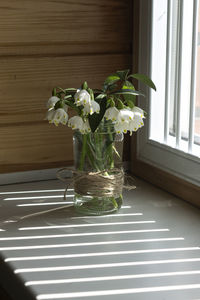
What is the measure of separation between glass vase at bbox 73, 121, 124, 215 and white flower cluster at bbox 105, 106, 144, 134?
0.07 m

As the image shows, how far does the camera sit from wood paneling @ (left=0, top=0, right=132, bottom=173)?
1578 mm

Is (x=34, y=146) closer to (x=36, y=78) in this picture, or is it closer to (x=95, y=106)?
(x=36, y=78)

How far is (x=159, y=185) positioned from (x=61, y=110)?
1.40 feet

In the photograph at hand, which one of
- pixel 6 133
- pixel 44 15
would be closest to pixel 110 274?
pixel 6 133

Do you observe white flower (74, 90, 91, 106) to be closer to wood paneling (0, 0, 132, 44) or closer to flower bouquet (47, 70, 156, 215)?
flower bouquet (47, 70, 156, 215)

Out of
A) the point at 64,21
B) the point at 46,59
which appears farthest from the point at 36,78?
the point at 64,21

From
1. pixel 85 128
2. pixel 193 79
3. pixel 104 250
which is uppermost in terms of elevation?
pixel 193 79

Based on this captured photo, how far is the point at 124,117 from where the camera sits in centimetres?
130

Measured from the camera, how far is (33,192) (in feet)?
5.21

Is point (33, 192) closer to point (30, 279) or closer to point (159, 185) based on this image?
point (159, 185)

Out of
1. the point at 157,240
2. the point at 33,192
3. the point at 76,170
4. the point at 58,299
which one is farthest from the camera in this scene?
the point at 33,192

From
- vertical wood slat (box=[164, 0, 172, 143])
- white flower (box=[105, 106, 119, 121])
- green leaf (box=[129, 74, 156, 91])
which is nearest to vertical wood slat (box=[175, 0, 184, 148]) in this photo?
vertical wood slat (box=[164, 0, 172, 143])

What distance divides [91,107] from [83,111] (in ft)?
0.08

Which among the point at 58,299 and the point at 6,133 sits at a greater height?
the point at 6,133
